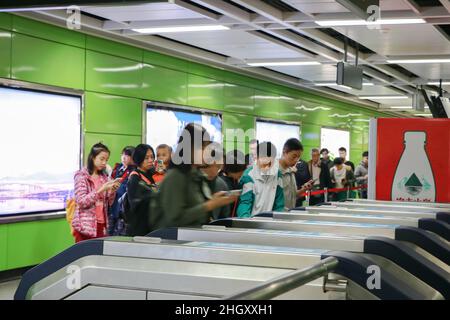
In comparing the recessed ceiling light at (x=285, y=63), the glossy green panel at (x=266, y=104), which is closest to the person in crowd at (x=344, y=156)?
the glossy green panel at (x=266, y=104)

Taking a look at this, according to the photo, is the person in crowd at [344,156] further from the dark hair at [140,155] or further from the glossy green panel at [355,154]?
the dark hair at [140,155]

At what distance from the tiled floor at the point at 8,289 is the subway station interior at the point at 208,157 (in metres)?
0.07

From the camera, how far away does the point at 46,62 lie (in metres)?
7.85

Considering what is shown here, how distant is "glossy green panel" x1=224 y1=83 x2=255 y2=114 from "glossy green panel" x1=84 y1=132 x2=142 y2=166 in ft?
9.51

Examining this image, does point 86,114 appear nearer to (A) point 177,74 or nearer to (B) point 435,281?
(A) point 177,74

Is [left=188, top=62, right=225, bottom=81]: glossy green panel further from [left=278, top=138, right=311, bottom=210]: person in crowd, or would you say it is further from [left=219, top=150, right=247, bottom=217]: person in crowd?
[left=278, top=138, right=311, bottom=210]: person in crowd


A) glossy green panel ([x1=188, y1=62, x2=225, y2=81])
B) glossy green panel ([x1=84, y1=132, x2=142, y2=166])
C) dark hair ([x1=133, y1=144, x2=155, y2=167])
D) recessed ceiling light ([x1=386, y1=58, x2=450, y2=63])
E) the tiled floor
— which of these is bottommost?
the tiled floor

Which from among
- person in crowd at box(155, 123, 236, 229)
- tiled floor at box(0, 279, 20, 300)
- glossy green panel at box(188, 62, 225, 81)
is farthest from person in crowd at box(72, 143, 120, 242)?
glossy green panel at box(188, 62, 225, 81)

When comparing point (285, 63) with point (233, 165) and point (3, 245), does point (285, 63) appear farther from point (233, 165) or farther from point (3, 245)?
Result: point (3, 245)

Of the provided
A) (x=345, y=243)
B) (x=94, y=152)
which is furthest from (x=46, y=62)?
(x=345, y=243)

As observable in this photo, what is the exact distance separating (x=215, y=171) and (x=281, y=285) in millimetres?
3086

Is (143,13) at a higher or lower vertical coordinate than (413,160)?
higher

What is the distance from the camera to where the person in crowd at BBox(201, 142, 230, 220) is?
4.03 meters
